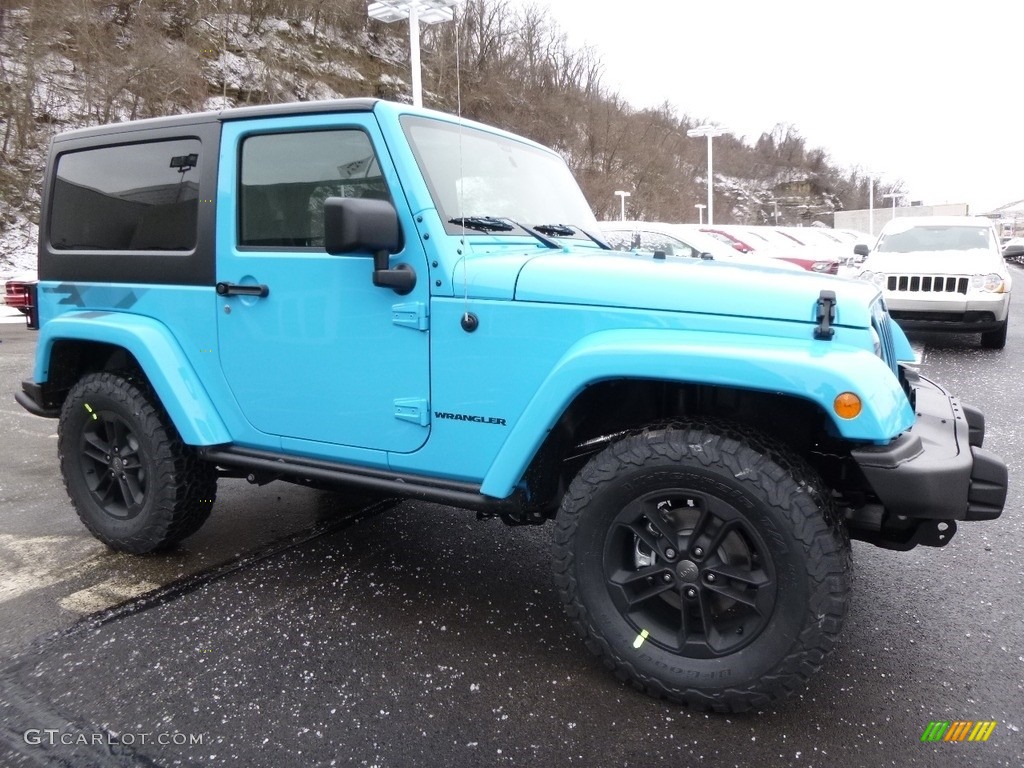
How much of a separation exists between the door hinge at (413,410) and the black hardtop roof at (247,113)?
3.58ft

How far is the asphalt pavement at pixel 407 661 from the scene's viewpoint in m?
2.25

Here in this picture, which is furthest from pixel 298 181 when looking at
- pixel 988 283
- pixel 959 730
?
pixel 988 283

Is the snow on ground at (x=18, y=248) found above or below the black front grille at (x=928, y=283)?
above

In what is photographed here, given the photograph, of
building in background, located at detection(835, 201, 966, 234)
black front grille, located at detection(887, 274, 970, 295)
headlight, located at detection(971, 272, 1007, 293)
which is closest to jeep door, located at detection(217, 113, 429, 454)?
black front grille, located at detection(887, 274, 970, 295)

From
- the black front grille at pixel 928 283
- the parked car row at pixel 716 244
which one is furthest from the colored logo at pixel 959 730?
the black front grille at pixel 928 283

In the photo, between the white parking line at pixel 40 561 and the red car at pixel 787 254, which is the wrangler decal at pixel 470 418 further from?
the red car at pixel 787 254

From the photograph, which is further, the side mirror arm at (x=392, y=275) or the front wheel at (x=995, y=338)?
the front wheel at (x=995, y=338)

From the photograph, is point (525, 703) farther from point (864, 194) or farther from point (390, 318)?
point (864, 194)

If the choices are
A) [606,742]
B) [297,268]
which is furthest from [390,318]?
[606,742]

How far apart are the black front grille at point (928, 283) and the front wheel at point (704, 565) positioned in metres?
8.33

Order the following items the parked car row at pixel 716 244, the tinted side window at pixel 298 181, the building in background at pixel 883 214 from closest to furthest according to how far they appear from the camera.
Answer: the tinted side window at pixel 298 181, the parked car row at pixel 716 244, the building in background at pixel 883 214

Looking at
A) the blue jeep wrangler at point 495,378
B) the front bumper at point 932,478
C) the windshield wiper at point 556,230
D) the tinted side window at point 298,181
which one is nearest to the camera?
the front bumper at point 932,478
